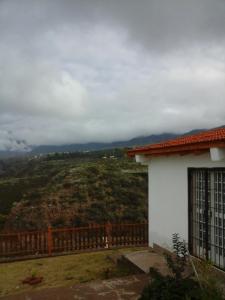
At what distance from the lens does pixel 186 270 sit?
8.40 m

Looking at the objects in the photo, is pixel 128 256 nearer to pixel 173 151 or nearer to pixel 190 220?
pixel 190 220

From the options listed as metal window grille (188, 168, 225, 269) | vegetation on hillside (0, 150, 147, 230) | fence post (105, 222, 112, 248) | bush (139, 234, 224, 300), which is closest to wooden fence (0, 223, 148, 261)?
fence post (105, 222, 112, 248)

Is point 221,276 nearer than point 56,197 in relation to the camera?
Yes

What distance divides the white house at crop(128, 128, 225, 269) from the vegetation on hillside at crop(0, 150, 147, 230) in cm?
1002

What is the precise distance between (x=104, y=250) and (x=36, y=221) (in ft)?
28.1

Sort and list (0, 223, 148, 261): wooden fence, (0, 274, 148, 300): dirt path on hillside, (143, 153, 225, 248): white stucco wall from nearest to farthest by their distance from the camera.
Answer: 1. (0, 274, 148, 300): dirt path on hillside
2. (143, 153, 225, 248): white stucco wall
3. (0, 223, 148, 261): wooden fence

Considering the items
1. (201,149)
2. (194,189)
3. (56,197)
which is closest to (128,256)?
(194,189)

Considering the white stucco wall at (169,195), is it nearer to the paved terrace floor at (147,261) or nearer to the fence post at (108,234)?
the paved terrace floor at (147,261)

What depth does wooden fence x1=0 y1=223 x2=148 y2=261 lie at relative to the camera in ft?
39.1

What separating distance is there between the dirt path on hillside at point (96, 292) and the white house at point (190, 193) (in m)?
1.65

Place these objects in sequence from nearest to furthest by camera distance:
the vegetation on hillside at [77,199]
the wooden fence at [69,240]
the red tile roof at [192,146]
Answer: the red tile roof at [192,146], the wooden fence at [69,240], the vegetation on hillside at [77,199]

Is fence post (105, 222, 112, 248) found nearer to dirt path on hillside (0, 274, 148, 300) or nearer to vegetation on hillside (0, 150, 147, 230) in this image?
dirt path on hillside (0, 274, 148, 300)

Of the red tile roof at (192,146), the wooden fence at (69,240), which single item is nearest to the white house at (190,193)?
the red tile roof at (192,146)

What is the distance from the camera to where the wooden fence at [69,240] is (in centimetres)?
1193
